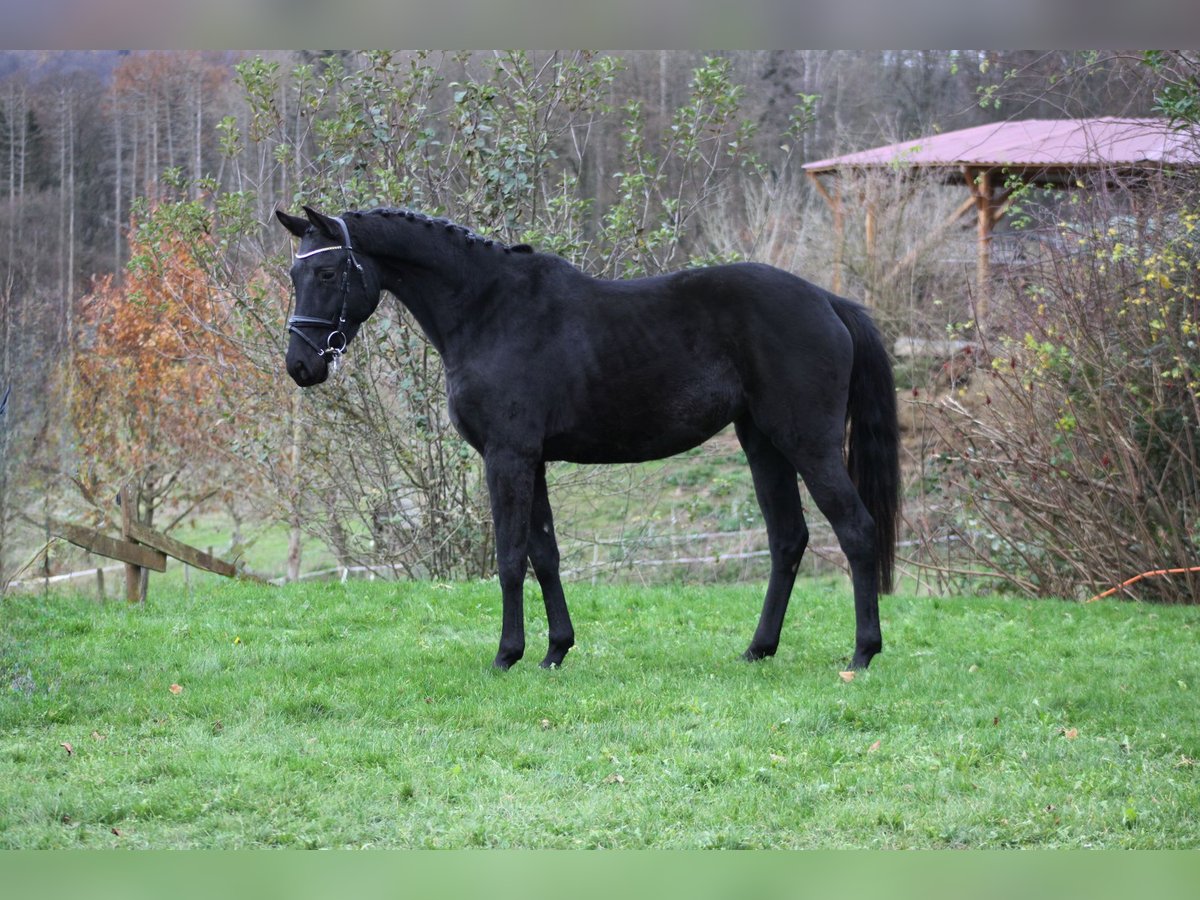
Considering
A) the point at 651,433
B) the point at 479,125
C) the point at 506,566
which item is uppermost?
the point at 479,125

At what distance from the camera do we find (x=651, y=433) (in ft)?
19.2

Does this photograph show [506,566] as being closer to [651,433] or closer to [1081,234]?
[651,433]

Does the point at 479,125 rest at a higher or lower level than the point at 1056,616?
higher

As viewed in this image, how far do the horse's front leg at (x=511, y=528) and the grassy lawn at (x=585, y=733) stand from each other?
18 cm

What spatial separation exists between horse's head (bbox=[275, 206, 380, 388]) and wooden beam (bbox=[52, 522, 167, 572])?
290cm

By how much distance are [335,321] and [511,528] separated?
4.40 ft

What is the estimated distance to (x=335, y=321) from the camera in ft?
18.2

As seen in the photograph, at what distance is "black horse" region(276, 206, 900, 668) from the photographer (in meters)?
5.64

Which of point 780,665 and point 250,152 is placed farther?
point 250,152

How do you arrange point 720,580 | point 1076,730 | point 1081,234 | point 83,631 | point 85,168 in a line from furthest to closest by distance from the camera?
point 85,168 → point 720,580 → point 1081,234 → point 83,631 → point 1076,730

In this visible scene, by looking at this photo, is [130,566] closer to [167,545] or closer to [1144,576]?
[167,545]

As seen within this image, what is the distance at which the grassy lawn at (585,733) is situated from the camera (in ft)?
12.2
